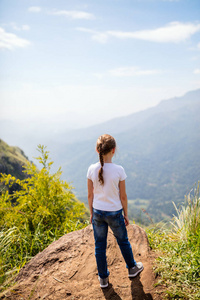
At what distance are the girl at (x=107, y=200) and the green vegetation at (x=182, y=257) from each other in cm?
50

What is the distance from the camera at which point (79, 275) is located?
3.44 metres

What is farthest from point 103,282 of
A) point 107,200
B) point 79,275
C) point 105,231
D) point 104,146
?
point 104,146

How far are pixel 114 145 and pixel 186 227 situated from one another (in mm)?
2417

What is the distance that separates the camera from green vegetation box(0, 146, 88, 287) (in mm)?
4184

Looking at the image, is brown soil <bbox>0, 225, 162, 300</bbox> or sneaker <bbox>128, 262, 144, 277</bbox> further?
sneaker <bbox>128, 262, 144, 277</bbox>

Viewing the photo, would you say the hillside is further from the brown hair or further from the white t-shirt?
the brown hair

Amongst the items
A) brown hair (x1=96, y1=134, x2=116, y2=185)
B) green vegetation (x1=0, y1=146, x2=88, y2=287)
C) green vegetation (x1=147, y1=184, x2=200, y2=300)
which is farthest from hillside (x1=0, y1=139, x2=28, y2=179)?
brown hair (x1=96, y1=134, x2=116, y2=185)

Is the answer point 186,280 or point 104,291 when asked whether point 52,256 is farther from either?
→ point 186,280

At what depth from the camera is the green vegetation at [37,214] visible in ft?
13.7

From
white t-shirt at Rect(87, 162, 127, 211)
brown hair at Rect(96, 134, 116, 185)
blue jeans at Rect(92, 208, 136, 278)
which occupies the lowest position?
blue jeans at Rect(92, 208, 136, 278)

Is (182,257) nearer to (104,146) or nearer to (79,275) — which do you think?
(79,275)

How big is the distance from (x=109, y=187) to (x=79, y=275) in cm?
153

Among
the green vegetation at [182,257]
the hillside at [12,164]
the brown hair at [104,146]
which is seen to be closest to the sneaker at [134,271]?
the green vegetation at [182,257]

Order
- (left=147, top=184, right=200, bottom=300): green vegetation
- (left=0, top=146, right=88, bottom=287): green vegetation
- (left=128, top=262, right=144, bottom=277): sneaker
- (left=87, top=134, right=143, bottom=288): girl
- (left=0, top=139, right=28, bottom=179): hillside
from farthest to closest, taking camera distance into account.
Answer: (left=0, top=139, right=28, bottom=179): hillside, (left=0, top=146, right=88, bottom=287): green vegetation, (left=128, top=262, right=144, bottom=277): sneaker, (left=87, top=134, right=143, bottom=288): girl, (left=147, top=184, right=200, bottom=300): green vegetation
